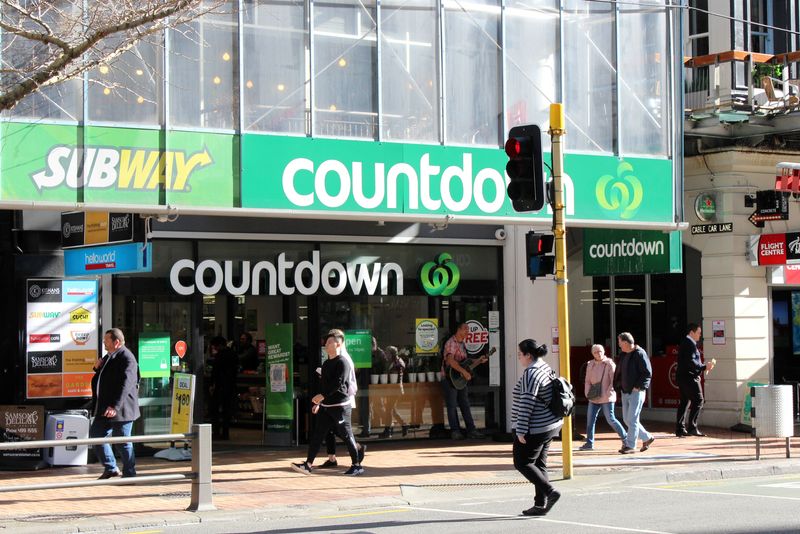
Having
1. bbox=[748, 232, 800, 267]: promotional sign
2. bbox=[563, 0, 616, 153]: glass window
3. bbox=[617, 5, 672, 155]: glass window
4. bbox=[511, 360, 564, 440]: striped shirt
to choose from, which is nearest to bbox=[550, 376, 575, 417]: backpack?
bbox=[511, 360, 564, 440]: striped shirt

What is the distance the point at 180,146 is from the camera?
15.4 meters

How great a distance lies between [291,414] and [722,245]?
8.71m

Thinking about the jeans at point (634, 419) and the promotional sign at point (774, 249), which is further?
the promotional sign at point (774, 249)

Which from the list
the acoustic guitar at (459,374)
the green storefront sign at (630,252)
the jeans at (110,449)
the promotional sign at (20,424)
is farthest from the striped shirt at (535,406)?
the green storefront sign at (630,252)

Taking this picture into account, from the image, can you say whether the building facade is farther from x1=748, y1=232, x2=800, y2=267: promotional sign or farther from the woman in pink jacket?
x1=748, y1=232, x2=800, y2=267: promotional sign

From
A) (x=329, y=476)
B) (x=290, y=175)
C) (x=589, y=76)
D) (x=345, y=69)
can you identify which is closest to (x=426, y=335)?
(x=290, y=175)

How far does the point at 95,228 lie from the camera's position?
51.6 ft

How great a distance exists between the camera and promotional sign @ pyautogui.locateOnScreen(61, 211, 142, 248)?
15.0m

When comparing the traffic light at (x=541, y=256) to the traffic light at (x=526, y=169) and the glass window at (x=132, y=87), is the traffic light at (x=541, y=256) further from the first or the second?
the glass window at (x=132, y=87)

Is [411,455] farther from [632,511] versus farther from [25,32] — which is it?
[25,32]

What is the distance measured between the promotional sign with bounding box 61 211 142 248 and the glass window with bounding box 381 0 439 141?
13.0 feet

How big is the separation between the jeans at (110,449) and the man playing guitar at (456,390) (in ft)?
21.4

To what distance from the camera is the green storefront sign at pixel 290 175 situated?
1451 cm

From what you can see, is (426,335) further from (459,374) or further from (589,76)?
(589,76)
